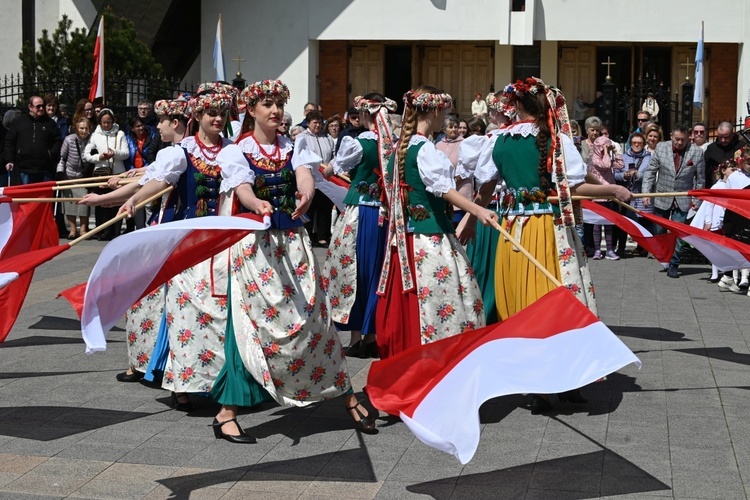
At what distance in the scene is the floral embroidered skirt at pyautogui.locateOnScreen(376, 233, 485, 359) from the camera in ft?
23.4

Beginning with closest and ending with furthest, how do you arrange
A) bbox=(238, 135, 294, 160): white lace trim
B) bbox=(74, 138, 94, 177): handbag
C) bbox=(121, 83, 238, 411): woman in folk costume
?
bbox=(238, 135, 294, 160): white lace trim, bbox=(121, 83, 238, 411): woman in folk costume, bbox=(74, 138, 94, 177): handbag

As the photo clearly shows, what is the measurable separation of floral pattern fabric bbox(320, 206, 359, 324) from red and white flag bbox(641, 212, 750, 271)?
221 cm

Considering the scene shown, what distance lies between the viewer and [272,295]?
6227 mm

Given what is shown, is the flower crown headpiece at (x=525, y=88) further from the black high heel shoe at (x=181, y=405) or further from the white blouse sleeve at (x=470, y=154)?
the black high heel shoe at (x=181, y=405)

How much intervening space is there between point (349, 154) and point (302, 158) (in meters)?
2.28

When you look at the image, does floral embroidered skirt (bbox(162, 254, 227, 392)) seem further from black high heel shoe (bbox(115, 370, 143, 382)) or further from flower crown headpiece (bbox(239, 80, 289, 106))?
black high heel shoe (bbox(115, 370, 143, 382))

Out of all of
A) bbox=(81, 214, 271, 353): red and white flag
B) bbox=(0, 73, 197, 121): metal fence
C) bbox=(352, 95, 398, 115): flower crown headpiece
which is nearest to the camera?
bbox=(81, 214, 271, 353): red and white flag

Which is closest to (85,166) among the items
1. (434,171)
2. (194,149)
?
(194,149)

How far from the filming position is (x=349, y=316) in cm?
868

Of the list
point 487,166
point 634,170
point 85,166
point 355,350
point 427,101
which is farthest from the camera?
point 85,166

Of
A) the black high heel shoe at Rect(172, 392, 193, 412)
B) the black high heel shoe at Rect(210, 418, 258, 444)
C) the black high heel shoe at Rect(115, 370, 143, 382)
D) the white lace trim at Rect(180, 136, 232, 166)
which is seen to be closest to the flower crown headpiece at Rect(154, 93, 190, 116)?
the white lace trim at Rect(180, 136, 232, 166)

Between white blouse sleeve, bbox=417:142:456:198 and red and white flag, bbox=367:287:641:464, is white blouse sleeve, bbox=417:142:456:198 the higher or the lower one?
the higher one

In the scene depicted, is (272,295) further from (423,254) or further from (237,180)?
(423,254)

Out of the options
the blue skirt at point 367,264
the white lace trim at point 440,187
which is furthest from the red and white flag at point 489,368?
the blue skirt at point 367,264
